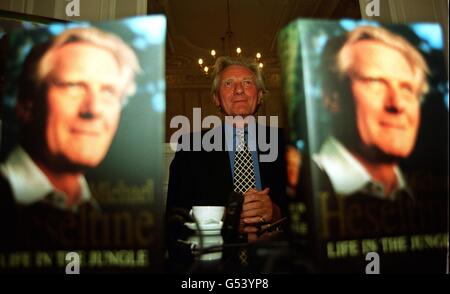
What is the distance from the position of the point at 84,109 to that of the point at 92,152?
73 mm

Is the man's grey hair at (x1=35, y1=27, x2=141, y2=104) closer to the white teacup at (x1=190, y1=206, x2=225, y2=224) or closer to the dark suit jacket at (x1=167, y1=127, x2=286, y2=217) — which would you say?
the white teacup at (x1=190, y1=206, x2=225, y2=224)

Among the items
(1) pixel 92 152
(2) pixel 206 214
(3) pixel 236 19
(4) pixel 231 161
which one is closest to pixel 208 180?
(4) pixel 231 161

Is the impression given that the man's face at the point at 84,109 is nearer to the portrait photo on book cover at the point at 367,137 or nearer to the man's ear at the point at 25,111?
the man's ear at the point at 25,111

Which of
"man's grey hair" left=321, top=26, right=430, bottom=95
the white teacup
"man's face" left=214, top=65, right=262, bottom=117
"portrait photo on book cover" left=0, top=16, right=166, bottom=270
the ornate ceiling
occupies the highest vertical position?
the ornate ceiling

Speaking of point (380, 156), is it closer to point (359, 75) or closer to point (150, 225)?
point (359, 75)

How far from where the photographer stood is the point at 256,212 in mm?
1006

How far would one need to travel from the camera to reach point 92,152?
22.3 inches

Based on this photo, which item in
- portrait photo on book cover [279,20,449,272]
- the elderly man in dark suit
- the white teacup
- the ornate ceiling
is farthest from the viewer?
the ornate ceiling

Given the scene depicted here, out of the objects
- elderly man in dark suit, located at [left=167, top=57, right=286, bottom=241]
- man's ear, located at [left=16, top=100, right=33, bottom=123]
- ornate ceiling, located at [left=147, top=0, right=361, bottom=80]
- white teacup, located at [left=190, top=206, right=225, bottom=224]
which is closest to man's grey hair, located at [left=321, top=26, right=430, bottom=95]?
white teacup, located at [left=190, top=206, right=225, bottom=224]

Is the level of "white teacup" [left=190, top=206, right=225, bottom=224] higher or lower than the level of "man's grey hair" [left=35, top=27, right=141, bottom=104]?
lower

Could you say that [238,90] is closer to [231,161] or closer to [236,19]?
[231,161]

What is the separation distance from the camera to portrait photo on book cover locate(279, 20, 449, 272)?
56 cm

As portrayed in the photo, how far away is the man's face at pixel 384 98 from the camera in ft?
1.86

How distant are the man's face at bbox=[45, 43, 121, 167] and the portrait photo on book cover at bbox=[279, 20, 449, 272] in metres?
0.31
